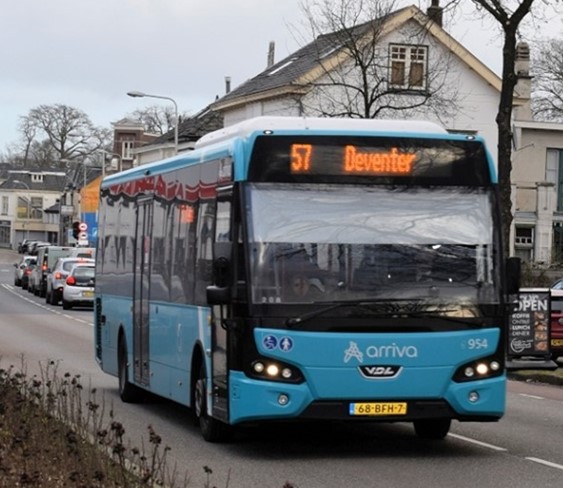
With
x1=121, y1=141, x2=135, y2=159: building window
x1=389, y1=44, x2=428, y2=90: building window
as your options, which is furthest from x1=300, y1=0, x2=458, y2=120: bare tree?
x1=121, y1=141, x2=135, y2=159: building window

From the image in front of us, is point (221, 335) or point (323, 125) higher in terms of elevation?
point (323, 125)

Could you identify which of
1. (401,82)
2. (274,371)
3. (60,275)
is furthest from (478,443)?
(60,275)

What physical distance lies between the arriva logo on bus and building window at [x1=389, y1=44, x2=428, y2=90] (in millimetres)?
38754

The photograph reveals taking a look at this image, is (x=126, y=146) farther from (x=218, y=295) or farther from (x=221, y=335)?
(x=218, y=295)

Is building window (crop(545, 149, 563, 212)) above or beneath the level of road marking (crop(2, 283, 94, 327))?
above

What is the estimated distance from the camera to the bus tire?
1802 centimetres

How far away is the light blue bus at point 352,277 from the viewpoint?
40.3ft

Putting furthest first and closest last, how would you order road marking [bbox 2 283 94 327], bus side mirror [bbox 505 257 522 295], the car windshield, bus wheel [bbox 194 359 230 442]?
the car windshield
road marking [bbox 2 283 94 327]
bus wheel [bbox 194 359 230 442]
bus side mirror [bbox 505 257 522 295]

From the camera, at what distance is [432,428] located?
Result: 555 inches

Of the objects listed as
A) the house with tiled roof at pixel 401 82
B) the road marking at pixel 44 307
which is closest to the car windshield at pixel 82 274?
the road marking at pixel 44 307

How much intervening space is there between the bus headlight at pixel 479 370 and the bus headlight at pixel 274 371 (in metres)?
1.37

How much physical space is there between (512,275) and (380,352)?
1406 millimetres

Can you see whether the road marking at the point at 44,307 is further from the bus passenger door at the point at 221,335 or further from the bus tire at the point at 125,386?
the bus passenger door at the point at 221,335

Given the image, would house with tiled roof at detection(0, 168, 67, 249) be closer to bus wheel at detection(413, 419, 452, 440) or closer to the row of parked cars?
the row of parked cars
